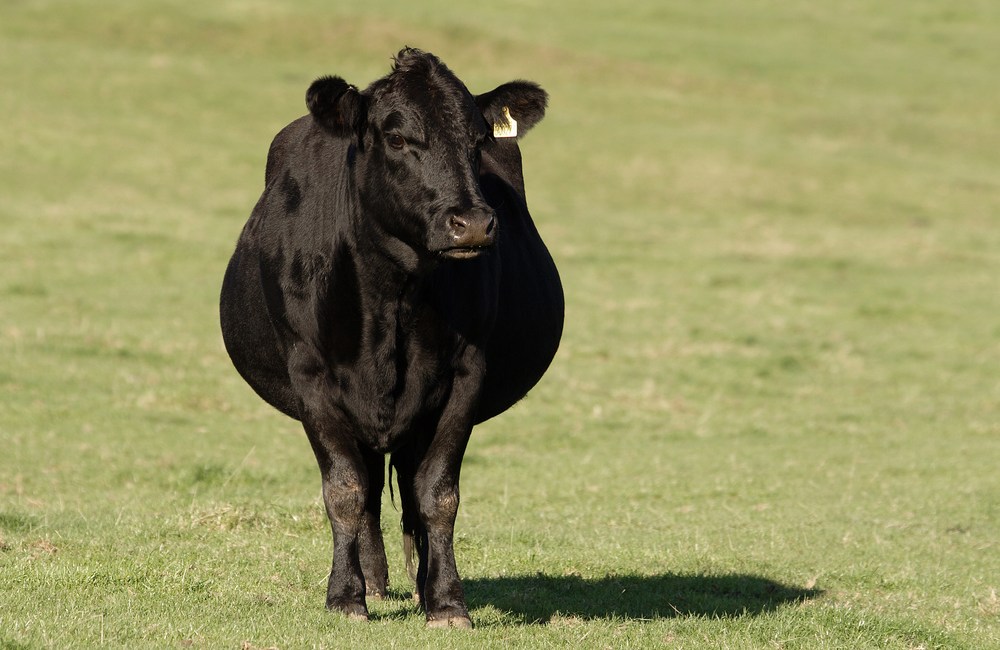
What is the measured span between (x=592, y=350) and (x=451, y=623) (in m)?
13.6

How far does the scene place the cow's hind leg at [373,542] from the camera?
826 centimetres

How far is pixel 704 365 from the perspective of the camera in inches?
789

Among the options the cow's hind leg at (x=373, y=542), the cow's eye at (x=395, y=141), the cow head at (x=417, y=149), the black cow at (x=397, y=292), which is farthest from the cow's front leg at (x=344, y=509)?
the cow's eye at (x=395, y=141)

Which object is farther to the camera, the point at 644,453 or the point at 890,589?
the point at 644,453

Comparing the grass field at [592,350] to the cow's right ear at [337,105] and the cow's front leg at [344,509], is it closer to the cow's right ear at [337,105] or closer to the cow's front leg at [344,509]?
the cow's front leg at [344,509]

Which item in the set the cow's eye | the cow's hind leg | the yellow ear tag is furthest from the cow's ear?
the cow's hind leg

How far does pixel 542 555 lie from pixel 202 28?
40.0 meters

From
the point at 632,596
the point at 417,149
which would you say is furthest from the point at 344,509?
the point at 632,596

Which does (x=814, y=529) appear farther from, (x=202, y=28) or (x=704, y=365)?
(x=202, y=28)

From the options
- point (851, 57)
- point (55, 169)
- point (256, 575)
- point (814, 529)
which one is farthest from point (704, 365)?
point (851, 57)

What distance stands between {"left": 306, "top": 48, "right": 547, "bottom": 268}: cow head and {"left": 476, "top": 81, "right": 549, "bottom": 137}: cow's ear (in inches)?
13.3

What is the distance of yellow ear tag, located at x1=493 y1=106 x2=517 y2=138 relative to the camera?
25.4ft

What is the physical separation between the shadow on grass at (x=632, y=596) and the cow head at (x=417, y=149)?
218 centimetres

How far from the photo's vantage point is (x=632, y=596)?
839 centimetres
